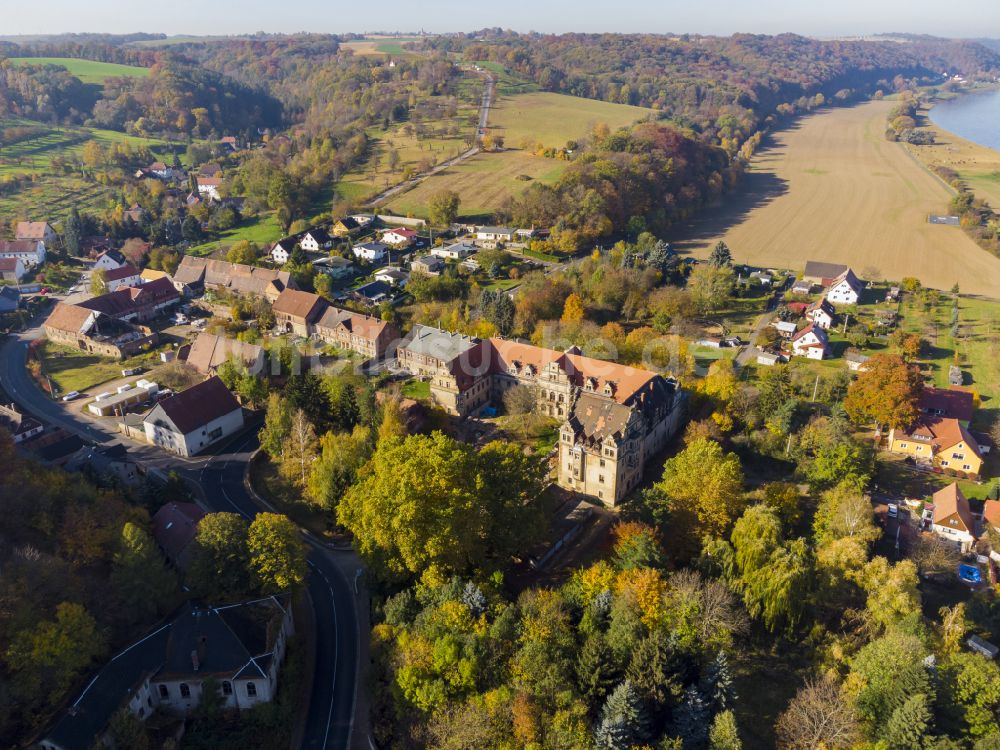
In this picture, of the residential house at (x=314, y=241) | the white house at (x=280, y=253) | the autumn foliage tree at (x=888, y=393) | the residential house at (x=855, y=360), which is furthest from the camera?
the residential house at (x=314, y=241)

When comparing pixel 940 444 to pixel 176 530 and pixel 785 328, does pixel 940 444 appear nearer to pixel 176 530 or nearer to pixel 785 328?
pixel 785 328

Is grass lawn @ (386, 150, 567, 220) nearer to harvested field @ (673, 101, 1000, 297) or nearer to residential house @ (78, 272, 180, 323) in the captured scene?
harvested field @ (673, 101, 1000, 297)

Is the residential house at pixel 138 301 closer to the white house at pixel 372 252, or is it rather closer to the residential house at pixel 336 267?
the residential house at pixel 336 267

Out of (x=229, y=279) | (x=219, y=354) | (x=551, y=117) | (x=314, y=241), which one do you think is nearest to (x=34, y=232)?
(x=229, y=279)

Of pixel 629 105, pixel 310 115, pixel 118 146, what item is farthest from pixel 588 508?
pixel 629 105

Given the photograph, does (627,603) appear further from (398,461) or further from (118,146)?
(118,146)

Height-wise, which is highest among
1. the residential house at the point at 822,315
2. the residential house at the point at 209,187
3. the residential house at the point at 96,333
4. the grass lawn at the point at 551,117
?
the grass lawn at the point at 551,117

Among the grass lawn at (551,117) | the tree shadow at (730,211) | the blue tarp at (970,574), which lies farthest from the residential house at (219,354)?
the grass lawn at (551,117)
